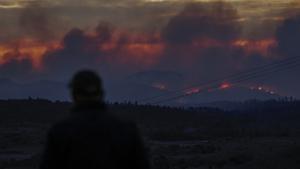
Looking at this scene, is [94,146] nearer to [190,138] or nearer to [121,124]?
[121,124]

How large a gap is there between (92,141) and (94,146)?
44 millimetres

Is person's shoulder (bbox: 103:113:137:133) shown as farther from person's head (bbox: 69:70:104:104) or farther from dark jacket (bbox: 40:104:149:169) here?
person's head (bbox: 69:70:104:104)

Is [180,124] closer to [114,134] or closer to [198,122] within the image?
[198,122]

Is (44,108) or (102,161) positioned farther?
(44,108)

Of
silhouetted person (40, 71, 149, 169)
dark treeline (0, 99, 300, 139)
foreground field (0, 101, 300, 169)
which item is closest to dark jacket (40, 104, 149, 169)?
silhouetted person (40, 71, 149, 169)

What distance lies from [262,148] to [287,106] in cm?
6212

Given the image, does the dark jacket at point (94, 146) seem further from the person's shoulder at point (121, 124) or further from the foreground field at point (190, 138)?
the foreground field at point (190, 138)

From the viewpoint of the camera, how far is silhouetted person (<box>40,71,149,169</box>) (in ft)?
23.7

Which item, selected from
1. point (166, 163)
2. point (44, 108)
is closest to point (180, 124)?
point (44, 108)

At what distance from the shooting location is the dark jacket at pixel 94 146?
23.7 feet

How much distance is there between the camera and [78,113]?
7.34m

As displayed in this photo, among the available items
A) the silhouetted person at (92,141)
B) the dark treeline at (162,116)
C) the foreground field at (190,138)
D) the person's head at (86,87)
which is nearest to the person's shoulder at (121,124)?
the silhouetted person at (92,141)

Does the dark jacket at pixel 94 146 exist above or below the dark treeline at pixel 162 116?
above

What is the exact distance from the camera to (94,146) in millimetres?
7254
